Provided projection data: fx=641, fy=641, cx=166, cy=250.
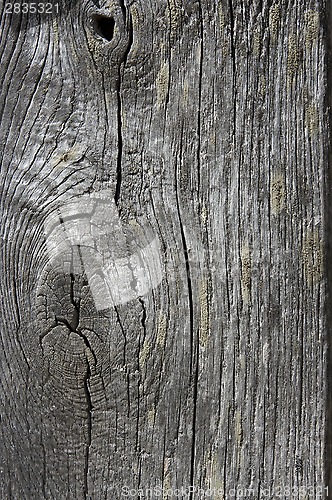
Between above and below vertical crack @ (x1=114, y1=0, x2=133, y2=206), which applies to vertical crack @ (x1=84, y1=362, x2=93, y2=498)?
below

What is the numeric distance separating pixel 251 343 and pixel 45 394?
1.64 feet

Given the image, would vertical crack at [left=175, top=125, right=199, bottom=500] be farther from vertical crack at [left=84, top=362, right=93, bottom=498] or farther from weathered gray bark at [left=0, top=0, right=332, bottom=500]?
vertical crack at [left=84, top=362, right=93, bottom=498]

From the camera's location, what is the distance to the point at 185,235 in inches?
55.6

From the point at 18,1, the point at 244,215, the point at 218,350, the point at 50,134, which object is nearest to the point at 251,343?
the point at 218,350

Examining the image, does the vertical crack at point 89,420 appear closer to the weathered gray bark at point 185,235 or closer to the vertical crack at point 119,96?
the weathered gray bark at point 185,235

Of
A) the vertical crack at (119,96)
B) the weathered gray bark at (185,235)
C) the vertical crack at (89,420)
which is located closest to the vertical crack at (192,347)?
the weathered gray bark at (185,235)

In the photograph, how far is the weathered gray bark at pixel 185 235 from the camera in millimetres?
1366

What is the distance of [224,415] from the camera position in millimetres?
1420

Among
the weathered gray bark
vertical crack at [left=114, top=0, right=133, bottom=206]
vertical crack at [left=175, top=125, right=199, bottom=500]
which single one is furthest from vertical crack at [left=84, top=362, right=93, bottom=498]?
vertical crack at [left=114, top=0, right=133, bottom=206]

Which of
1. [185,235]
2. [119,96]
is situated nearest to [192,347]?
[185,235]

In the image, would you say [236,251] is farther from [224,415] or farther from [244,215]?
[224,415]

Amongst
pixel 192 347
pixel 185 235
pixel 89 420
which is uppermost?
pixel 185 235

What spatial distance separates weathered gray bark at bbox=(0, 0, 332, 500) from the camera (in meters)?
1.37

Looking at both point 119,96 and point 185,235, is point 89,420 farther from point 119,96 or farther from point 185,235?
point 119,96
